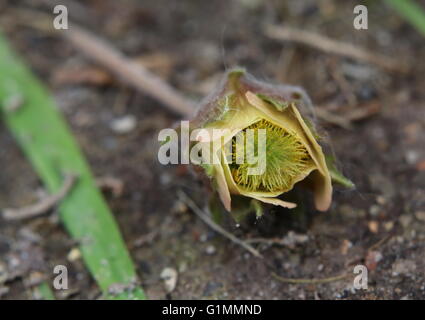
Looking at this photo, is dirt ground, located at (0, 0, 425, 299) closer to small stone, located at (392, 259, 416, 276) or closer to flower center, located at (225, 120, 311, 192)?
small stone, located at (392, 259, 416, 276)

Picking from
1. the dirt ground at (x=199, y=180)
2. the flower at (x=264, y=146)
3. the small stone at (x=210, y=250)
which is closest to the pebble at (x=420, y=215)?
the dirt ground at (x=199, y=180)

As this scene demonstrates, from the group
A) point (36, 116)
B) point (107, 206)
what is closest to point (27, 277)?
point (107, 206)

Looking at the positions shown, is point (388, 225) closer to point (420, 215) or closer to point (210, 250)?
point (420, 215)

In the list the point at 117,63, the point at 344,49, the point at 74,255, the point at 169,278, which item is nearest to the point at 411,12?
the point at 344,49

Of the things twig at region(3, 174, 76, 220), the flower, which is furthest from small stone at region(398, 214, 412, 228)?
twig at region(3, 174, 76, 220)


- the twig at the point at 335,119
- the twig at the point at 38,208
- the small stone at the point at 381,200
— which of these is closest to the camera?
the small stone at the point at 381,200

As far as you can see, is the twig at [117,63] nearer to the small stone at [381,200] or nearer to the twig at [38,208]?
the twig at [38,208]

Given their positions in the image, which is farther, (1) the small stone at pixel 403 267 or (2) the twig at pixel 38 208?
(2) the twig at pixel 38 208
